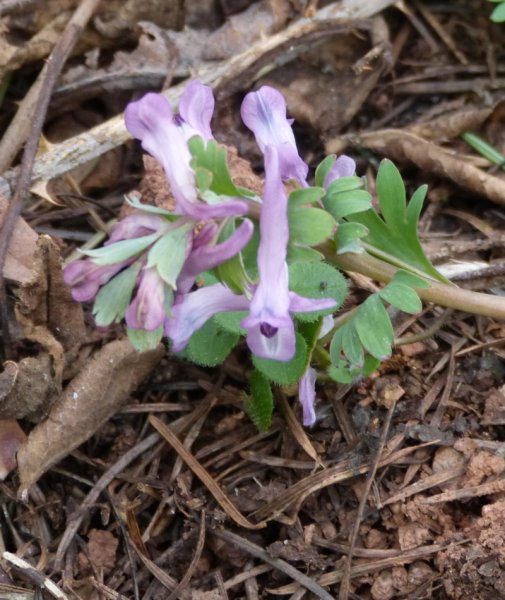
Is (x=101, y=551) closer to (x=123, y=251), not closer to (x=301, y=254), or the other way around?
(x=123, y=251)

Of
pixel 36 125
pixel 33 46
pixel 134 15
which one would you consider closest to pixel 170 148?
pixel 36 125

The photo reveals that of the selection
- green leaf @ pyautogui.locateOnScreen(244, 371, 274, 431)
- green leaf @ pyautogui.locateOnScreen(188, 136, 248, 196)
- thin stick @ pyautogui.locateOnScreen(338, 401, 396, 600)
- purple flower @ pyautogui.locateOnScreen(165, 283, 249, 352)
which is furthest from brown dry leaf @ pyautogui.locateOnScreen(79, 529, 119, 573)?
green leaf @ pyautogui.locateOnScreen(188, 136, 248, 196)

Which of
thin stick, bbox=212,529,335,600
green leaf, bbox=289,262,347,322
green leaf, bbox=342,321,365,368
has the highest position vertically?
green leaf, bbox=289,262,347,322

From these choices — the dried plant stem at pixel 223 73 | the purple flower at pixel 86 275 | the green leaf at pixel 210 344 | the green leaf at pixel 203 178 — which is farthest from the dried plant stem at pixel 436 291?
the dried plant stem at pixel 223 73

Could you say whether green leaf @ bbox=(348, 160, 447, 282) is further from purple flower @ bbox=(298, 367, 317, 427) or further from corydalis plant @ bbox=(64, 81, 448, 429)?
purple flower @ bbox=(298, 367, 317, 427)

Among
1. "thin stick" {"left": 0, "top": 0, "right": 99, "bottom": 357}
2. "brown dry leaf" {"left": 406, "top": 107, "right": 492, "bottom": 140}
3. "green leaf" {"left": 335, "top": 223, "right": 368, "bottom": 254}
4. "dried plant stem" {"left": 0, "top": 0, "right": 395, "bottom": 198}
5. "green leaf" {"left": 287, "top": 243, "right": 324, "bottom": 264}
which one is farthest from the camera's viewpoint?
"brown dry leaf" {"left": 406, "top": 107, "right": 492, "bottom": 140}

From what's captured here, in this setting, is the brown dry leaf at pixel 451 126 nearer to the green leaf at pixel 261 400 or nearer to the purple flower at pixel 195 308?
the green leaf at pixel 261 400
